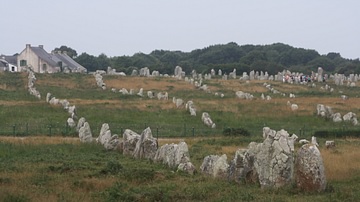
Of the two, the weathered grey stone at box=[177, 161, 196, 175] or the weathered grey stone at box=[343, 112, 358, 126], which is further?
the weathered grey stone at box=[343, 112, 358, 126]

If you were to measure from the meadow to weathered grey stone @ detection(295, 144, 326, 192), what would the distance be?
0.35m

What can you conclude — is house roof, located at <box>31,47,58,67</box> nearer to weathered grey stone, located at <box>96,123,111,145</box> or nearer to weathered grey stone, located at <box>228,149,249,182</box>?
weathered grey stone, located at <box>96,123,111,145</box>

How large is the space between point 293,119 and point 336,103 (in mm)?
11269

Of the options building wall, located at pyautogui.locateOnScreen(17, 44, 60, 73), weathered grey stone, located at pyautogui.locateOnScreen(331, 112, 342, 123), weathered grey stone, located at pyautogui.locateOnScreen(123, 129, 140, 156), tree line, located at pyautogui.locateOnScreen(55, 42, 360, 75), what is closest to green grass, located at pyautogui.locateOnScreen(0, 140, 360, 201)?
weathered grey stone, located at pyautogui.locateOnScreen(123, 129, 140, 156)

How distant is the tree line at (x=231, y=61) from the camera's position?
113 meters

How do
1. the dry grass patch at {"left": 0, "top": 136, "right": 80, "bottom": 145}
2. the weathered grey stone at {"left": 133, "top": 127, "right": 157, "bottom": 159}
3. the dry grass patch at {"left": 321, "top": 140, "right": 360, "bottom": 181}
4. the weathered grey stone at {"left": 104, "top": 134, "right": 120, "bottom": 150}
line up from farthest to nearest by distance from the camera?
1. the dry grass patch at {"left": 0, "top": 136, "right": 80, "bottom": 145}
2. the weathered grey stone at {"left": 104, "top": 134, "right": 120, "bottom": 150}
3. the weathered grey stone at {"left": 133, "top": 127, "right": 157, "bottom": 159}
4. the dry grass patch at {"left": 321, "top": 140, "right": 360, "bottom": 181}

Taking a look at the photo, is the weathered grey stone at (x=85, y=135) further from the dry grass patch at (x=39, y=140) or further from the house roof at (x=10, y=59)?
the house roof at (x=10, y=59)

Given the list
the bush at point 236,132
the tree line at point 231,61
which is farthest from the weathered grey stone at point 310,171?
the tree line at point 231,61

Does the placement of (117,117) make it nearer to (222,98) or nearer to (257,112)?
(257,112)

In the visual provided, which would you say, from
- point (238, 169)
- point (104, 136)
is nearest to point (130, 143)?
point (104, 136)

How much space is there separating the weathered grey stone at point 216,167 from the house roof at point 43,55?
8204 cm

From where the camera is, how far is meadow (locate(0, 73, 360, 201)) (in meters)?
16.8

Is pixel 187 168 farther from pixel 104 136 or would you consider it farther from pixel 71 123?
pixel 71 123

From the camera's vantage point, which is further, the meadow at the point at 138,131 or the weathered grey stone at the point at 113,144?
the weathered grey stone at the point at 113,144
